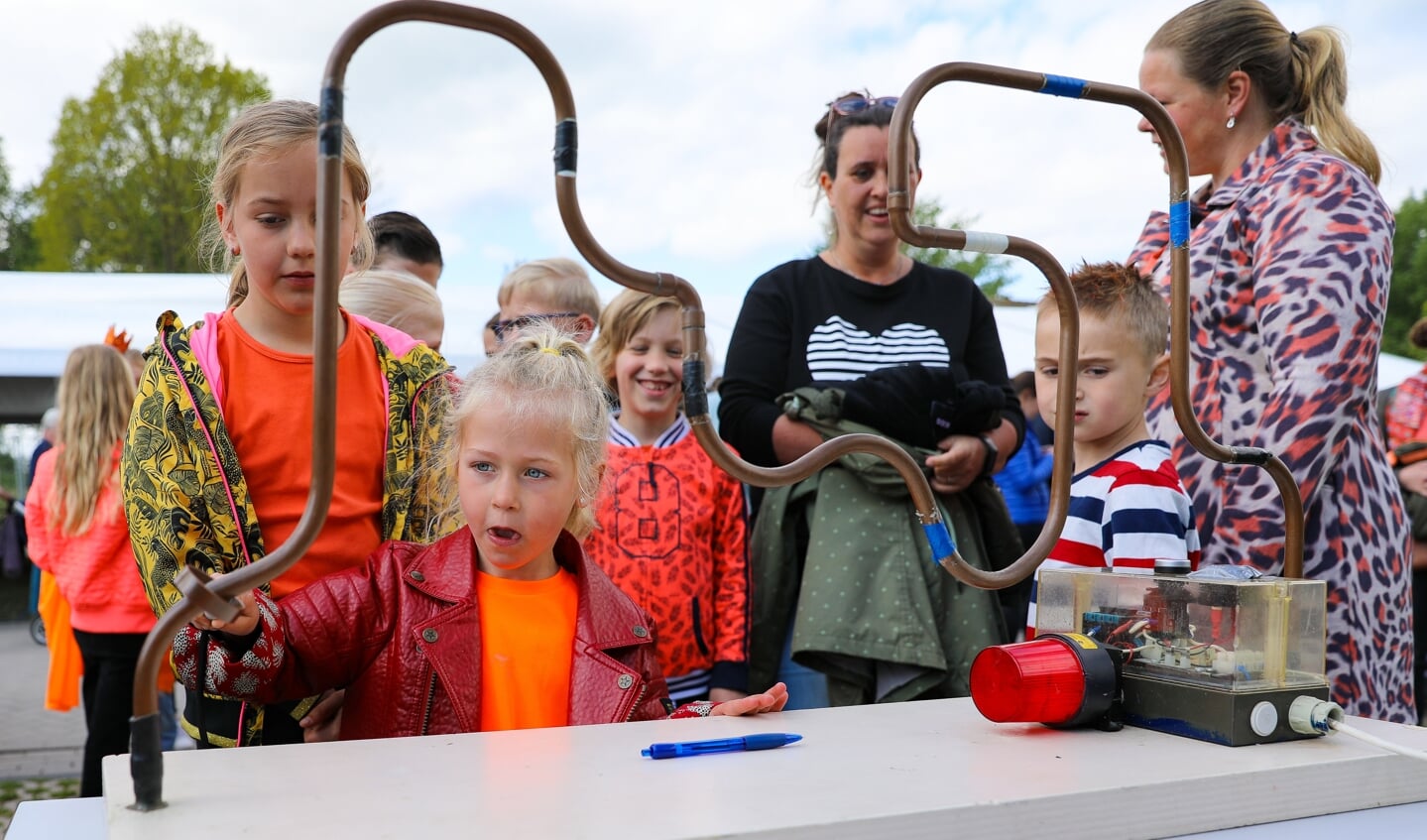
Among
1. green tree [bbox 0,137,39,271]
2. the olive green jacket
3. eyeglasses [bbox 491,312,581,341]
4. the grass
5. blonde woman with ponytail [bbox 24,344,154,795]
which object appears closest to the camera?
the olive green jacket

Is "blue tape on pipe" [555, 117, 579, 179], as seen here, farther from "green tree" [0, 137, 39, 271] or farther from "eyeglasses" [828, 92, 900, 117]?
"green tree" [0, 137, 39, 271]

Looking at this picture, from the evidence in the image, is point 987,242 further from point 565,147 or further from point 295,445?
point 295,445

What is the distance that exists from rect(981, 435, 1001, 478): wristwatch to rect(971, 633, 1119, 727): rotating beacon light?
3.27 feet

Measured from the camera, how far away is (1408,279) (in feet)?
118

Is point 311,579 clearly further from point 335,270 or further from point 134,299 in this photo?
point 134,299

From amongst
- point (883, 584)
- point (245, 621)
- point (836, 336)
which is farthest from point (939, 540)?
point (836, 336)

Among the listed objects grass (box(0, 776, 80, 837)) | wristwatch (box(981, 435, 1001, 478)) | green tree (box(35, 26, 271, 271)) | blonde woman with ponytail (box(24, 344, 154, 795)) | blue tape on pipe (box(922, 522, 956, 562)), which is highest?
green tree (box(35, 26, 271, 271))

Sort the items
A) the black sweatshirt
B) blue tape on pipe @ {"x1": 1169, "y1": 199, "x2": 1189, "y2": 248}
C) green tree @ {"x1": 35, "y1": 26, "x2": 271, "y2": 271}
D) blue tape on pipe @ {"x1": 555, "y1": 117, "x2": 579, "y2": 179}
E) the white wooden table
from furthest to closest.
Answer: green tree @ {"x1": 35, "y1": 26, "x2": 271, "y2": 271}
the black sweatshirt
blue tape on pipe @ {"x1": 1169, "y1": 199, "x2": 1189, "y2": 248}
blue tape on pipe @ {"x1": 555, "y1": 117, "x2": 579, "y2": 179}
the white wooden table

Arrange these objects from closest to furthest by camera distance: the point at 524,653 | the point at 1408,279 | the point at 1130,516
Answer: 1. the point at 524,653
2. the point at 1130,516
3. the point at 1408,279

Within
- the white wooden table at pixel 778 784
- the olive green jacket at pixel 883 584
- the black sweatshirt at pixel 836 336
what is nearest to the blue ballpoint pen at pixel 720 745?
the white wooden table at pixel 778 784

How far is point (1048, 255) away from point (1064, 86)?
194mm

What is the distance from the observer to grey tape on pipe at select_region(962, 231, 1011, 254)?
125cm

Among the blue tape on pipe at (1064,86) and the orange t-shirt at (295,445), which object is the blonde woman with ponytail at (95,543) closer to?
the orange t-shirt at (295,445)

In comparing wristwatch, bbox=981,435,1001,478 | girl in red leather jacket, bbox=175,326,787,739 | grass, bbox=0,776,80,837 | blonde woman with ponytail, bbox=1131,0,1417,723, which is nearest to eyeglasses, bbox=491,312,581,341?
girl in red leather jacket, bbox=175,326,787,739
